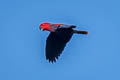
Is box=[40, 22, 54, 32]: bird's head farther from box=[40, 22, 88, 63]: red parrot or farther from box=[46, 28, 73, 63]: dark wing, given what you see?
Answer: box=[46, 28, 73, 63]: dark wing

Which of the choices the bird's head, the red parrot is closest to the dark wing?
the red parrot

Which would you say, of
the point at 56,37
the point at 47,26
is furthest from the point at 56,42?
the point at 47,26

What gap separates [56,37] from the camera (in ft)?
56.3

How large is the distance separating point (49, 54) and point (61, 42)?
1.14m

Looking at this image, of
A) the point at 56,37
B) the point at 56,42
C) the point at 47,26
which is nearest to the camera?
the point at 47,26

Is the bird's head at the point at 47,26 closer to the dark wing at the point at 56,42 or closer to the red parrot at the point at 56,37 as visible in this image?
the red parrot at the point at 56,37

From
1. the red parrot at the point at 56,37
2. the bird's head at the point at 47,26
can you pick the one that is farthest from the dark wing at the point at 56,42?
the bird's head at the point at 47,26

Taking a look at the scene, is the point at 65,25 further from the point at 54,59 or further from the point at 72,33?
the point at 54,59

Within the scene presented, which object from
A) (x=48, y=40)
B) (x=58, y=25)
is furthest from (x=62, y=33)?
(x=48, y=40)

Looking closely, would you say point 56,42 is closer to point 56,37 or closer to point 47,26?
point 56,37

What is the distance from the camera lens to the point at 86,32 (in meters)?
16.9

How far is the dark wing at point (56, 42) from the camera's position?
52.6ft

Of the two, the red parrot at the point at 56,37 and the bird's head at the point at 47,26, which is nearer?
the red parrot at the point at 56,37

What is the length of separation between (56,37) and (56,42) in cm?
38
